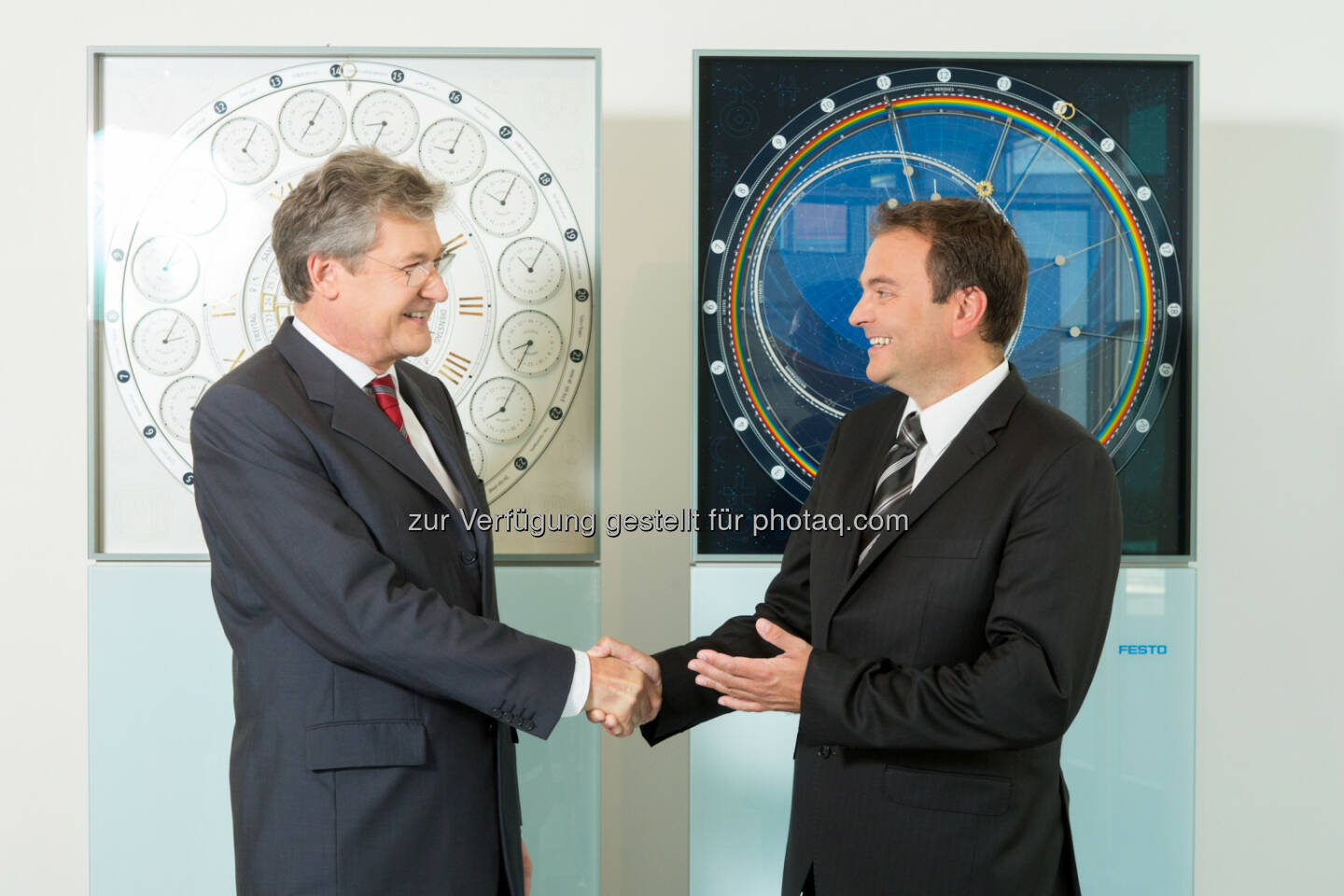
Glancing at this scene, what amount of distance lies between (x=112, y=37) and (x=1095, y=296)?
2764mm

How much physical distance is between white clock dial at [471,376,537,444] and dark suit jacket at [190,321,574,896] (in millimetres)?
766

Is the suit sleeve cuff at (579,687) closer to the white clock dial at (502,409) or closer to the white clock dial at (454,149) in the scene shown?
the white clock dial at (502,409)

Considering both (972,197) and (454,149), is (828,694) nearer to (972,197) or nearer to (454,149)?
(972,197)

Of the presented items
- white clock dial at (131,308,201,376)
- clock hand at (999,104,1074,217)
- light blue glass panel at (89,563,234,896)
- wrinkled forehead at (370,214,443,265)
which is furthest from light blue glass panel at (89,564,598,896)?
clock hand at (999,104,1074,217)

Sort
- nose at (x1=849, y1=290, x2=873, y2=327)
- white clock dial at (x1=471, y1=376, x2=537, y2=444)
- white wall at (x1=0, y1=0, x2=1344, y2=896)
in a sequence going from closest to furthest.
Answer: nose at (x1=849, y1=290, x2=873, y2=327) < white clock dial at (x1=471, y1=376, x2=537, y2=444) < white wall at (x1=0, y1=0, x2=1344, y2=896)

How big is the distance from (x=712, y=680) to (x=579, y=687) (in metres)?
0.24

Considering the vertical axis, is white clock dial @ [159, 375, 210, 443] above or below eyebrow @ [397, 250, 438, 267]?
below

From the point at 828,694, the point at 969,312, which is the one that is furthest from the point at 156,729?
the point at 969,312

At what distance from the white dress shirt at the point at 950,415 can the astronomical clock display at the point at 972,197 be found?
56 cm

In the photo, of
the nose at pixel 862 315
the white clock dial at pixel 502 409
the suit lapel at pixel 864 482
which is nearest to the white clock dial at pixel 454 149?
the white clock dial at pixel 502 409

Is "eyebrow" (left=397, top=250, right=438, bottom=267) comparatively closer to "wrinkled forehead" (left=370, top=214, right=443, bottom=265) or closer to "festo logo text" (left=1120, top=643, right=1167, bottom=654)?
"wrinkled forehead" (left=370, top=214, right=443, bottom=265)

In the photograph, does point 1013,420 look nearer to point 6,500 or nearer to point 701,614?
point 701,614

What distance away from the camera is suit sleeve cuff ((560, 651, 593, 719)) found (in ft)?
7.12

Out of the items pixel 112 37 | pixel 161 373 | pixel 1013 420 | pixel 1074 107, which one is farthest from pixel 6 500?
pixel 1074 107
